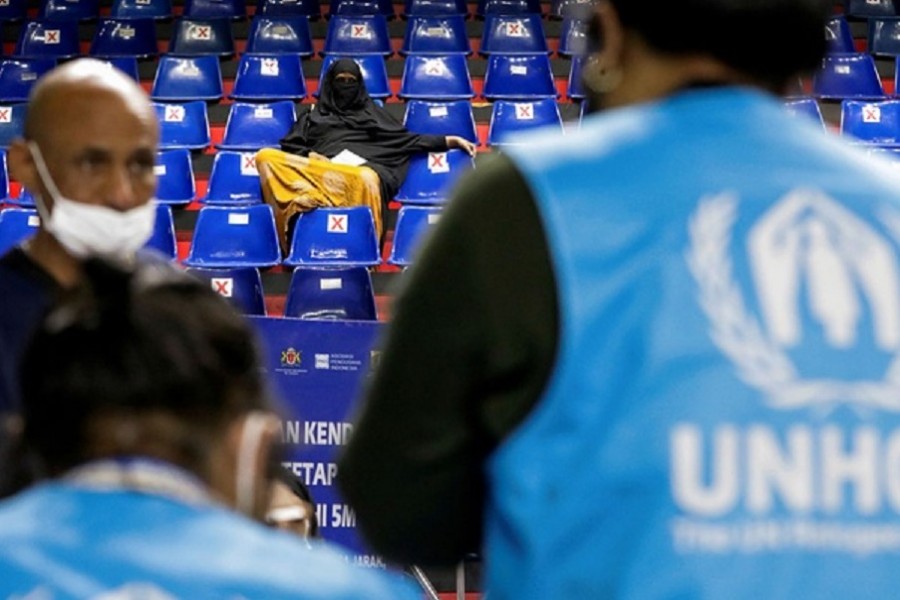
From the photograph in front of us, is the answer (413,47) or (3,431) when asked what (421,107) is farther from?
(3,431)

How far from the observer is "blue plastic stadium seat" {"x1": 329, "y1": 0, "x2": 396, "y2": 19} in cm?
1000

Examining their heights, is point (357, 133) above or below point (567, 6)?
below

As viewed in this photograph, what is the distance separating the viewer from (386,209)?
7547 mm

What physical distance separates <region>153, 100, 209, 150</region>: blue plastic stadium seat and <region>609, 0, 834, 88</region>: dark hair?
7237 millimetres

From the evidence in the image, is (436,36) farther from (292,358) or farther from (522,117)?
(292,358)

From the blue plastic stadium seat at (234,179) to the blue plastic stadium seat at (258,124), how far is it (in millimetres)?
360

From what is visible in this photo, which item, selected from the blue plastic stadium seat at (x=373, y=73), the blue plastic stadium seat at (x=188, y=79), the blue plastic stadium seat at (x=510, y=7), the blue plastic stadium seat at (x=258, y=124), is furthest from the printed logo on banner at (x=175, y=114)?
the blue plastic stadium seat at (x=510, y=7)

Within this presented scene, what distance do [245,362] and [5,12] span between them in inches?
383

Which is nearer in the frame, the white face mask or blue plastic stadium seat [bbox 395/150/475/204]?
the white face mask

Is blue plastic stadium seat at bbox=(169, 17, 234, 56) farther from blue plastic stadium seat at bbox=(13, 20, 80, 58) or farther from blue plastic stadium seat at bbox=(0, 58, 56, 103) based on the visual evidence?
blue plastic stadium seat at bbox=(0, 58, 56, 103)

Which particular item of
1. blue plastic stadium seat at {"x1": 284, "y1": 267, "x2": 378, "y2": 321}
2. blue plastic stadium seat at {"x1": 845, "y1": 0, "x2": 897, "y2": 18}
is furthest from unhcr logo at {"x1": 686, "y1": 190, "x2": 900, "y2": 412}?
blue plastic stadium seat at {"x1": 845, "y1": 0, "x2": 897, "y2": 18}

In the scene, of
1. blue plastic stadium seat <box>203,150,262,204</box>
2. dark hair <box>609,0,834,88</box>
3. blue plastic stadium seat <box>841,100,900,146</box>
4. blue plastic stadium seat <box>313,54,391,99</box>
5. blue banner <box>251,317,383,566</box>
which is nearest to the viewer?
dark hair <box>609,0,834,88</box>

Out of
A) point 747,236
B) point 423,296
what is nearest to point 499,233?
point 423,296

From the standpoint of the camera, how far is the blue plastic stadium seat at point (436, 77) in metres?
8.90
